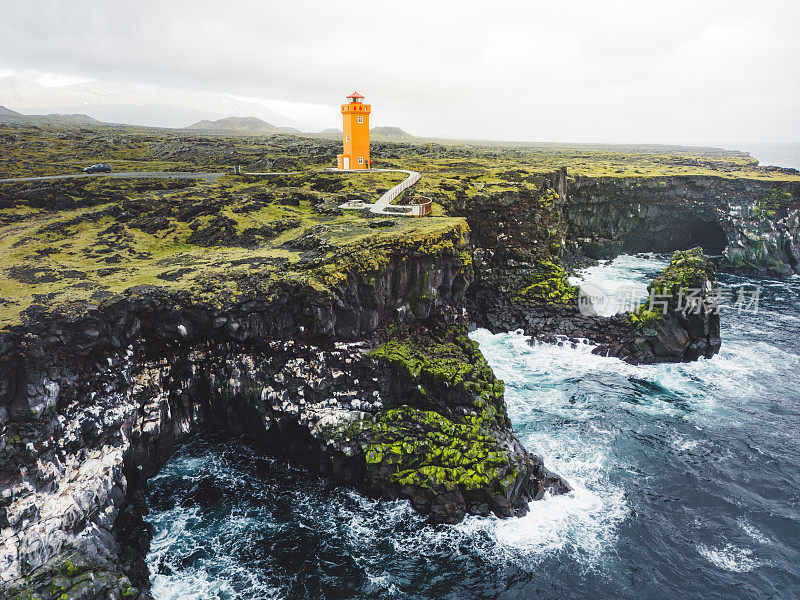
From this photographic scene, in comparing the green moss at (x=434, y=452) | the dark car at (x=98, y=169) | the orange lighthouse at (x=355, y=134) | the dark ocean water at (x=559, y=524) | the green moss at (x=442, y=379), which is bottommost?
the dark ocean water at (x=559, y=524)

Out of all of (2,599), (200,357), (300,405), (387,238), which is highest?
(387,238)

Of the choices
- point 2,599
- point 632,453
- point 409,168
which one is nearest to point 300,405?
point 2,599

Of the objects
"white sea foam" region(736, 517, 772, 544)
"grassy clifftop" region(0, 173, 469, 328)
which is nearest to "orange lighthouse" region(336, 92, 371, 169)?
"grassy clifftop" region(0, 173, 469, 328)

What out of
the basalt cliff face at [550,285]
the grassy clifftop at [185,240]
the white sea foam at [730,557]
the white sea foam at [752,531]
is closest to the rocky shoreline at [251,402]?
the grassy clifftop at [185,240]

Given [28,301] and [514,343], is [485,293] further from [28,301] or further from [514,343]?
[28,301]

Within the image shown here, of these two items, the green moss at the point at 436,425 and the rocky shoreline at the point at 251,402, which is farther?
the green moss at the point at 436,425

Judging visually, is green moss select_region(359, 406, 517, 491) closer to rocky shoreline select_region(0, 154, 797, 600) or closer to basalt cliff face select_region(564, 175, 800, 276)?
rocky shoreline select_region(0, 154, 797, 600)

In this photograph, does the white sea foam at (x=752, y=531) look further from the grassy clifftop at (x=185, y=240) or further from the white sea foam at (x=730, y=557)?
the grassy clifftop at (x=185, y=240)
